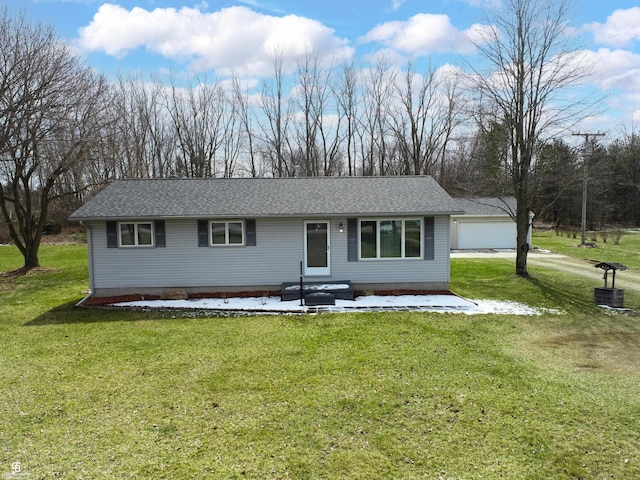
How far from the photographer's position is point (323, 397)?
5391 mm

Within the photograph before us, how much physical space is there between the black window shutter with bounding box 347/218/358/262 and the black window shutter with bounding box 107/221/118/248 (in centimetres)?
673

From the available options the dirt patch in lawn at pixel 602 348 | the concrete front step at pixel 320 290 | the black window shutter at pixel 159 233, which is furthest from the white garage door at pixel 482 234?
the black window shutter at pixel 159 233

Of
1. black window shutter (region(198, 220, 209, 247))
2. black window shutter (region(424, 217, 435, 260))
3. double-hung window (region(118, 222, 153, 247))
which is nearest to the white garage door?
black window shutter (region(424, 217, 435, 260))

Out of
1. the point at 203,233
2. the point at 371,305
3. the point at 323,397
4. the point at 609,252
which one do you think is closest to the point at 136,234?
the point at 203,233

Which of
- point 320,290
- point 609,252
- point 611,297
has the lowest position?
point 611,297

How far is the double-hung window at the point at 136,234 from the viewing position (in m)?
11.9

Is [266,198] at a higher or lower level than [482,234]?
higher

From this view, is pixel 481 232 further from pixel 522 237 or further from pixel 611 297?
pixel 611 297

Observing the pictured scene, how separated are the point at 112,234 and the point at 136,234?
2.17 feet

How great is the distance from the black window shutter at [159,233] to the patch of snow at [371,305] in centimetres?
167

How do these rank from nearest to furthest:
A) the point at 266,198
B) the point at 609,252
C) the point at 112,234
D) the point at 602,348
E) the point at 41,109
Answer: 1. the point at 602,348
2. the point at 112,234
3. the point at 266,198
4. the point at 41,109
5. the point at 609,252

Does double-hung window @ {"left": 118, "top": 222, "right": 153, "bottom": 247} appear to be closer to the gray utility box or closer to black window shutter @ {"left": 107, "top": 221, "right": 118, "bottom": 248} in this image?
black window shutter @ {"left": 107, "top": 221, "right": 118, "bottom": 248}

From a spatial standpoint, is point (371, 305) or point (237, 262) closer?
point (371, 305)

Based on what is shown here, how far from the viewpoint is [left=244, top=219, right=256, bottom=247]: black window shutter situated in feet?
39.1
